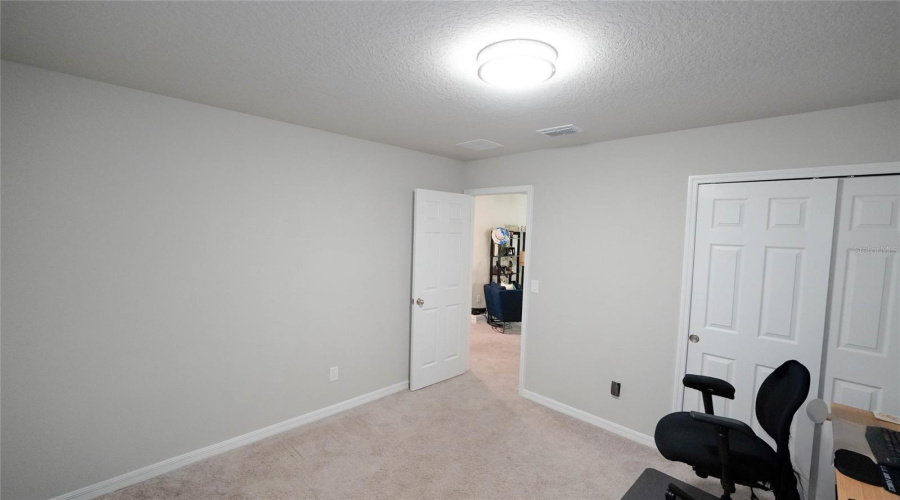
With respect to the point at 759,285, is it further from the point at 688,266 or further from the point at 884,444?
the point at 884,444

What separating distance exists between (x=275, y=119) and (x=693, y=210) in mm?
3136

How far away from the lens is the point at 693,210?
278 cm

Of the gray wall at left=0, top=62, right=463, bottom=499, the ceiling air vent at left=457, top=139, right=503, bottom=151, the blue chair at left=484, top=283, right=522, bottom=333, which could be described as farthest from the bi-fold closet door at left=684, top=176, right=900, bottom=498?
the blue chair at left=484, top=283, right=522, bottom=333

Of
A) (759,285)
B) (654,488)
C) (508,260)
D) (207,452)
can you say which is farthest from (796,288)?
(508,260)

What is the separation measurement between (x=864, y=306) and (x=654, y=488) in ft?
5.34

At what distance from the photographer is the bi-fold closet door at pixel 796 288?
85.3 inches

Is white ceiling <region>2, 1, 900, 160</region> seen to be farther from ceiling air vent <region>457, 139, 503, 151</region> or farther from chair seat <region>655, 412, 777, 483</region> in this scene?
chair seat <region>655, 412, 777, 483</region>

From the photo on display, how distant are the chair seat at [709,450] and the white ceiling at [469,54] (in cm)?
178

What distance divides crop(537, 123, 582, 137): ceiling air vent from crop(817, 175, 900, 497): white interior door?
1.60 meters

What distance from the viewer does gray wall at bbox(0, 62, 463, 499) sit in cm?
203

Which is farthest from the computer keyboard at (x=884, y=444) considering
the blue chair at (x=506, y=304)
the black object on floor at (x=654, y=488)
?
the blue chair at (x=506, y=304)

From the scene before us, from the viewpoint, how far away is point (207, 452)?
267cm

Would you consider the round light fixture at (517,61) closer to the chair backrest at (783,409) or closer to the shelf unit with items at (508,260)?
the chair backrest at (783,409)

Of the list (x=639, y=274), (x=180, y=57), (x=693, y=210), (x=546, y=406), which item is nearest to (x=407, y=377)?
(x=546, y=406)
